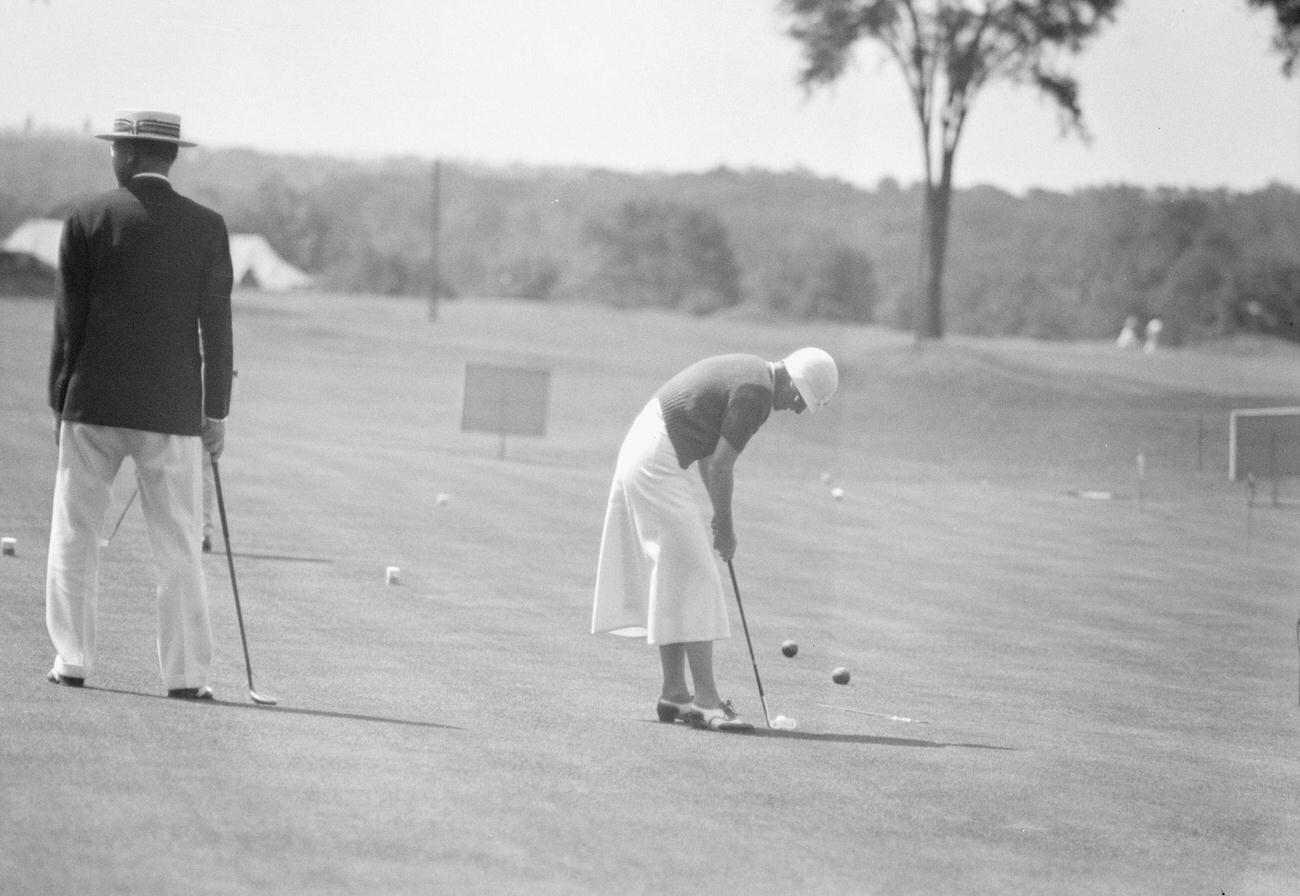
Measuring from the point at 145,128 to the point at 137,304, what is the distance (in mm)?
691

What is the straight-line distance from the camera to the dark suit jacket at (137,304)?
9.05m

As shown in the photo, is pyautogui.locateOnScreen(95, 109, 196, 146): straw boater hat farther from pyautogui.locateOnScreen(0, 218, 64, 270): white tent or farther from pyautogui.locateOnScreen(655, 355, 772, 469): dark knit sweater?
pyautogui.locateOnScreen(0, 218, 64, 270): white tent

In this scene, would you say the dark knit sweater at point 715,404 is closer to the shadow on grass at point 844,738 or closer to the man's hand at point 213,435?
the shadow on grass at point 844,738

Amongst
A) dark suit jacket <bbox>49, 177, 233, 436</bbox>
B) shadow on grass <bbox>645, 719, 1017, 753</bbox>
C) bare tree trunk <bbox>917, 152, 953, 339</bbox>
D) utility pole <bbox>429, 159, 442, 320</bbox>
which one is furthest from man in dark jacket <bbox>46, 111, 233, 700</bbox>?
utility pole <bbox>429, 159, 442, 320</bbox>

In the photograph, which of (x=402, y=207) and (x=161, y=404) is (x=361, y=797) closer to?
(x=161, y=404)

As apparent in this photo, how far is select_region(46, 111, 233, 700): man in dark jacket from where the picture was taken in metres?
9.08

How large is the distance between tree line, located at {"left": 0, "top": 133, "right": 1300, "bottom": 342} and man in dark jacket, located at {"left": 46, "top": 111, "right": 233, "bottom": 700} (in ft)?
153

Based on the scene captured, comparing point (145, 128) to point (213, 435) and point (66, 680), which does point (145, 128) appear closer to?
point (213, 435)

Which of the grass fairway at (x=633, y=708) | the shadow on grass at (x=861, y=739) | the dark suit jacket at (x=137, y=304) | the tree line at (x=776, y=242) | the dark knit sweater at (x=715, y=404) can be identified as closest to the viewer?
the grass fairway at (x=633, y=708)

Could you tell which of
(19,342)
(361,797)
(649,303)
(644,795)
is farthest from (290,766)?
(649,303)

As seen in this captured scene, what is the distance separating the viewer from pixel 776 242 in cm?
9138

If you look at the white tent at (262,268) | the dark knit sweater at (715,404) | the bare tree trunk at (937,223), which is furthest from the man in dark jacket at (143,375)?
the white tent at (262,268)

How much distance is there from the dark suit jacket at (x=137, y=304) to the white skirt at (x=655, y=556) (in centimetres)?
183

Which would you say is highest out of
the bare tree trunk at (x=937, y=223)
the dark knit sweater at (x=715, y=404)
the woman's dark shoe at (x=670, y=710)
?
the bare tree trunk at (x=937, y=223)
